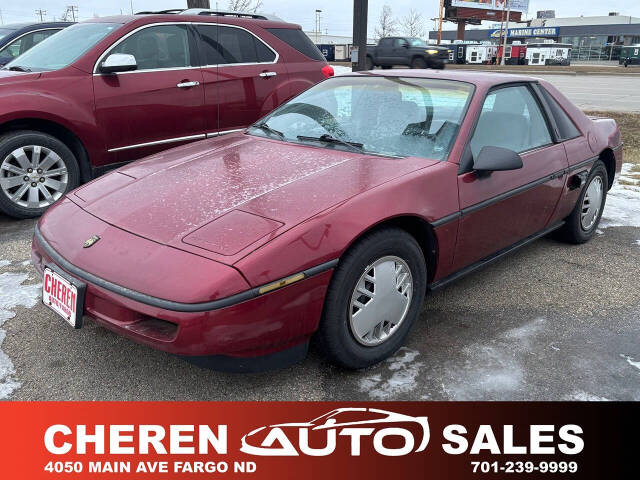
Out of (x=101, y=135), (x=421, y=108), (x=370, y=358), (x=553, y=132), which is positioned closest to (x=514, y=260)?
(x=553, y=132)

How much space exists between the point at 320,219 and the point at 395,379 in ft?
2.75

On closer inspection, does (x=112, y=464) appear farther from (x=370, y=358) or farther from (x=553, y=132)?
(x=553, y=132)

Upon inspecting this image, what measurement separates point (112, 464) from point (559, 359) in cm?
207

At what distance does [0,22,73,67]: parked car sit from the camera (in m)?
8.13

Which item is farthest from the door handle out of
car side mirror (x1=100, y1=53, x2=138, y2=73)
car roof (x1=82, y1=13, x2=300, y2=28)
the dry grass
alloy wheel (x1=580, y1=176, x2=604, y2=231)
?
the dry grass

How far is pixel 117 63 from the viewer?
4801mm

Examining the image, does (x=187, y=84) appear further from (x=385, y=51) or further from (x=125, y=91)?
(x=385, y=51)

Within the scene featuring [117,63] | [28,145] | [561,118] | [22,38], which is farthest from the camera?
[22,38]

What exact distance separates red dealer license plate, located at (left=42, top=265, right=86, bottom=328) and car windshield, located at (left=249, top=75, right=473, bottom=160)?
152cm

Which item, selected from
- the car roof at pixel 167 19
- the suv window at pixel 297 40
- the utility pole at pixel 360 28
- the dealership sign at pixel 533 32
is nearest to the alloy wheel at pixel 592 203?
the suv window at pixel 297 40

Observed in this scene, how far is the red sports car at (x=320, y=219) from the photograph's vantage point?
2.19 meters

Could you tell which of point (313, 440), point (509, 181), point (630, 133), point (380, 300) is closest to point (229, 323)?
point (313, 440)

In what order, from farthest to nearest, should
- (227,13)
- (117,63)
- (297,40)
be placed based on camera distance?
1. (297,40)
2. (227,13)
3. (117,63)

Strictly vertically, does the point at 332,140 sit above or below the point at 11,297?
above
